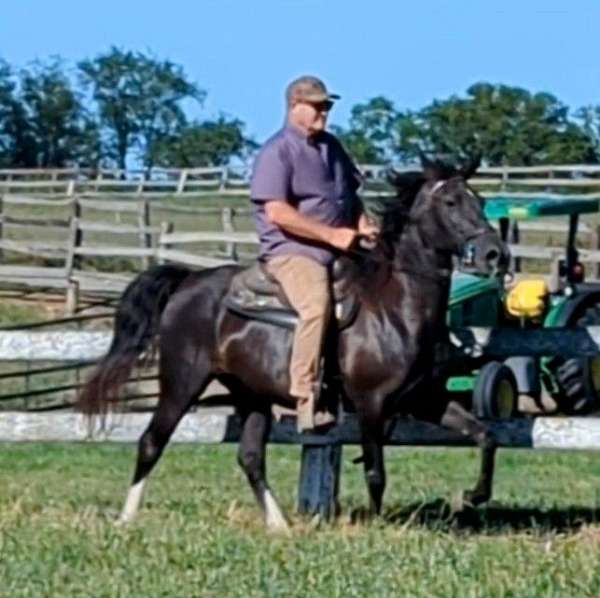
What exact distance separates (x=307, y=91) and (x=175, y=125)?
8579cm

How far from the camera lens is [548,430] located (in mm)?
11180

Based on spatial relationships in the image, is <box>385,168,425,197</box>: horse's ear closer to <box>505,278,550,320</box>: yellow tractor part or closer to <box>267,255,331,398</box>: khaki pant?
<box>267,255,331,398</box>: khaki pant

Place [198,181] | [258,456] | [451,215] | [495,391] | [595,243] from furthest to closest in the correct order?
1. [198,181]
2. [595,243]
3. [495,391]
4. [258,456]
5. [451,215]

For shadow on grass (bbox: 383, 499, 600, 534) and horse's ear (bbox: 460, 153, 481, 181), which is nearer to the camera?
shadow on grass (bbox: 383, 499, 600, 534)

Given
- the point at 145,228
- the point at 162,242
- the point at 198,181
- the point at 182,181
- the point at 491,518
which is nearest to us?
the point at 491,518

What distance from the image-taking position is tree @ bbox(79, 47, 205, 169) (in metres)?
92.0

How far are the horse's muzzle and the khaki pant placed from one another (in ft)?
2.40

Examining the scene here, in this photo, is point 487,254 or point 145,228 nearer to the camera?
point 487,254

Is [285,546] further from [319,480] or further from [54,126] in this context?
[54,126]

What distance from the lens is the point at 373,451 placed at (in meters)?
10.9

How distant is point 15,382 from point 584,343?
14895 millimetres

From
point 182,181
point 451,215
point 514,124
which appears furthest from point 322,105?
point 514,124

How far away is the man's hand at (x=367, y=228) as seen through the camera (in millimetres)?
11031

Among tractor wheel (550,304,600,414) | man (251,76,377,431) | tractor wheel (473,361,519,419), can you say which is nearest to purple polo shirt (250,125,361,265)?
man (251,76,377,431)
